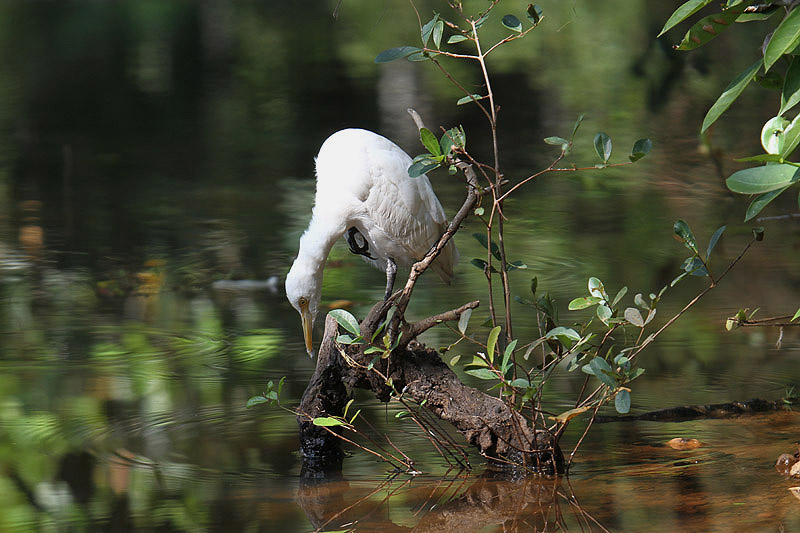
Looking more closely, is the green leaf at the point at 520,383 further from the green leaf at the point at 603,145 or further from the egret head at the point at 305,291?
the egret head at the point at 305,291

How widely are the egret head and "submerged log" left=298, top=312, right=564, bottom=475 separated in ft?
1.10

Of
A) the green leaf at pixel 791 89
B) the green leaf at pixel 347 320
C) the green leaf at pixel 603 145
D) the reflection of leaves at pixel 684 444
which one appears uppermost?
the green leaf at pixel 791 89

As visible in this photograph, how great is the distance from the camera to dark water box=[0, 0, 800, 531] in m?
3.29

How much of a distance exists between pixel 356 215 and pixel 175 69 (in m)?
10.1

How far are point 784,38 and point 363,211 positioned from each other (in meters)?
2.24

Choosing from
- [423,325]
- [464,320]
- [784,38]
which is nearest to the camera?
[784,38]

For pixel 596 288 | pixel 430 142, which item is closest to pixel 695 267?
pixel 596 288

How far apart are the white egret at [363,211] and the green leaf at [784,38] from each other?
7.13 feet

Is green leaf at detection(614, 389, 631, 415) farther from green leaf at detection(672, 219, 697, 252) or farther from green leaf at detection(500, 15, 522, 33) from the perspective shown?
green leaf at detection(500, 15, 522, 33)

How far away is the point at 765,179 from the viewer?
2.09 m

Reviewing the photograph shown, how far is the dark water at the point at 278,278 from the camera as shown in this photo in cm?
329

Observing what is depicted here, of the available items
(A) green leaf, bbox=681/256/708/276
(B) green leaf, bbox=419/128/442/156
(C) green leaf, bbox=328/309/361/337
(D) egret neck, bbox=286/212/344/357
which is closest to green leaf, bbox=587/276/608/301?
(A) green leaf, bbox=681/256/708/276

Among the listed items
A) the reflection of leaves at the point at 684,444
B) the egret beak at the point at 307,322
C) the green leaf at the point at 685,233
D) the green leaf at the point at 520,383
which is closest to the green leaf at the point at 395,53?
the green leaf at the point at 685,233

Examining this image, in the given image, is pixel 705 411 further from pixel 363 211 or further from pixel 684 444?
pixel 363 211
